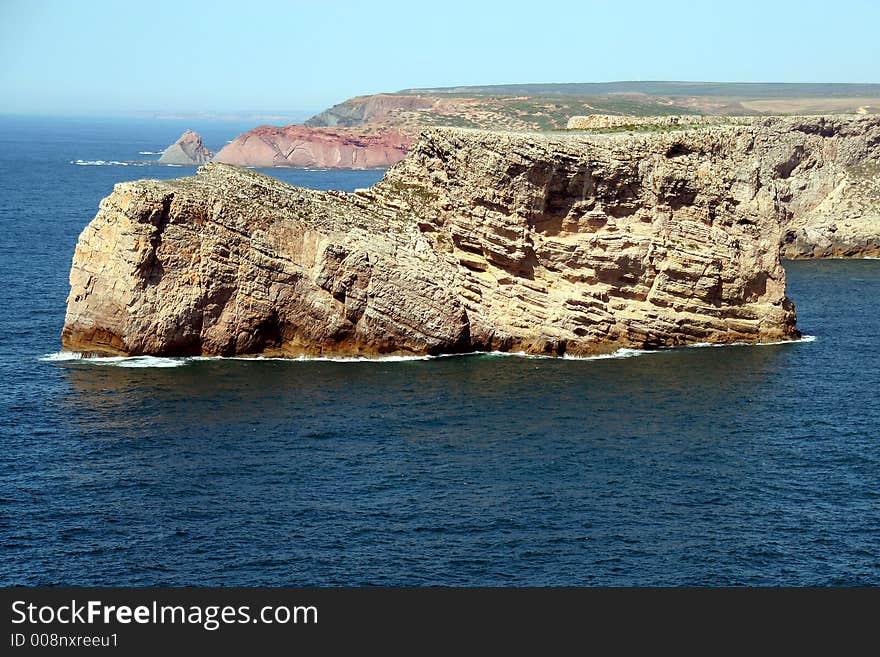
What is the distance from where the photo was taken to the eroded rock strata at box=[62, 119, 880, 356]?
245 ft

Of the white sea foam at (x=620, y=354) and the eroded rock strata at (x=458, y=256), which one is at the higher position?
the eroded rock strata at (x=458, y=256)

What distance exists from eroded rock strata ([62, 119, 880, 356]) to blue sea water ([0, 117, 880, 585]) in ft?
7.54

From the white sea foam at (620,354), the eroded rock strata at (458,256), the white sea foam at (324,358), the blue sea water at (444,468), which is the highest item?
the eroded rock strata at (458,256)

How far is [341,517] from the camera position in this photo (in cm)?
5031

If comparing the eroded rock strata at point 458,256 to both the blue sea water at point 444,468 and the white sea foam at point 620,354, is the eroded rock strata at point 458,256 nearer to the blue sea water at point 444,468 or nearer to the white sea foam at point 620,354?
the white sea foam at point 620,354

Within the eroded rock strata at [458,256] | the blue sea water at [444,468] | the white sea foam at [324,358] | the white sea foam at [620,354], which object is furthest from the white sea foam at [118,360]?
the white sea foam at [620,354]

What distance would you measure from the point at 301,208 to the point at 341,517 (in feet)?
106

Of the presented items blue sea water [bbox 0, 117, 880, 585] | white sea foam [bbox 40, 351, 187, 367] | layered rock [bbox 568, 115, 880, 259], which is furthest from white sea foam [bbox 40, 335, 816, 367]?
layered rock [bbox 568, 115, 880, 259]

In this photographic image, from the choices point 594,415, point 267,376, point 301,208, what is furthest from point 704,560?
point 301,208

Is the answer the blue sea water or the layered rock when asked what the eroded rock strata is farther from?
the layered rock

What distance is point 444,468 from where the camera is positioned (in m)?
56.7

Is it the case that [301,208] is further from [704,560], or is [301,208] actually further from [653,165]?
[704,560]

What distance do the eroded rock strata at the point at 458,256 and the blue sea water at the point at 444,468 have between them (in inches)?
90.5

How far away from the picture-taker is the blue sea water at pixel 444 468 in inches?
1809
